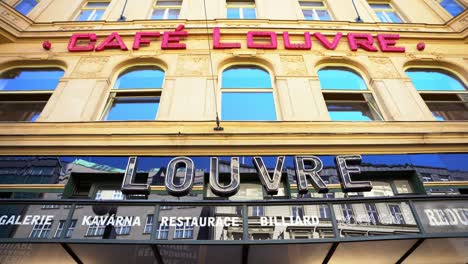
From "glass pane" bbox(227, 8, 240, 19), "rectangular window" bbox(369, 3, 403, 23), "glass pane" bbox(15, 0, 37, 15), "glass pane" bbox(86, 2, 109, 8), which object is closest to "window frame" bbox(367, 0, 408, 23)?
"rectangular window" bbox(369, 3, 403, 23)

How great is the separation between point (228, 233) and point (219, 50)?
6.82 meters

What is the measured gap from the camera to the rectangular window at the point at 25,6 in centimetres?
1206

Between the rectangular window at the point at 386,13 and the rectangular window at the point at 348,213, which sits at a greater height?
the rectangular window at the point at 386,13

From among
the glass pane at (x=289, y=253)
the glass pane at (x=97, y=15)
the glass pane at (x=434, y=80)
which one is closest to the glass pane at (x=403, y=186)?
the glass pane at (x=289, y=253)

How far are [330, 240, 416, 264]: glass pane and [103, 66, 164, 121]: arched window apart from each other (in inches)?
226

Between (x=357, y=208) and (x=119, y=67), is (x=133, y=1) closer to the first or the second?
(x=119, y=67)

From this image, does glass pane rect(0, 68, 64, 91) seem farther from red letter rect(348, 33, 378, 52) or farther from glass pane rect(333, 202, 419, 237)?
red letter rect(348, 33, 378, 52)

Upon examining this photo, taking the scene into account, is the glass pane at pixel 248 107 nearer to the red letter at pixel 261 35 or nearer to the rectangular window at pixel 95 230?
the red letter at pixel 261 35

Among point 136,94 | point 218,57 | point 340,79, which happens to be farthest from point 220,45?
point 340,79

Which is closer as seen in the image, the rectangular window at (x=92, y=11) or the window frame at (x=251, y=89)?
the window frame at (x=251, y=89)

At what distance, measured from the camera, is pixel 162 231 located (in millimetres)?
5480

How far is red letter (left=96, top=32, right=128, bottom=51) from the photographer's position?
10.5 meters

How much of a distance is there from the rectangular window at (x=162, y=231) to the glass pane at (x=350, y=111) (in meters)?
5.45

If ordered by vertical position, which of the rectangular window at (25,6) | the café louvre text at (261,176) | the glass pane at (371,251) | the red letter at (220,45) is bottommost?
the glass pane at (371,251)
